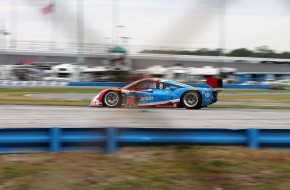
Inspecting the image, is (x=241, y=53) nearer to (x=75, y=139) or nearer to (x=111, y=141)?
(x=111, y=141)

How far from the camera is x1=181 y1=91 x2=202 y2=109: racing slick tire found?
1411 cm

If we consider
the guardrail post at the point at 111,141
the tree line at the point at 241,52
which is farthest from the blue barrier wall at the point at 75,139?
the tree line at the point at 241,52

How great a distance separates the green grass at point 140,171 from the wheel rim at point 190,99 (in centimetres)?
884

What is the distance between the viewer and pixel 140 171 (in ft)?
14.7

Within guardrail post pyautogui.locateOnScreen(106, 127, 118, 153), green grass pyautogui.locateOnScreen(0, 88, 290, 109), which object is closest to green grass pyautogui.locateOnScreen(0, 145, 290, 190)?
guardrail post pyautogui.locateOnScreen(106, 127, 118, 153)

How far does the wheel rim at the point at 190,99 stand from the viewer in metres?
14.1

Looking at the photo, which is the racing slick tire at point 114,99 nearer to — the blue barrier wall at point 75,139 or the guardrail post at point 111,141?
the guardrail post at point 111,141

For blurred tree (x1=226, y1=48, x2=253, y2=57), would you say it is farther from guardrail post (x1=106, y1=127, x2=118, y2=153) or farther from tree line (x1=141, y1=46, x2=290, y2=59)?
guardrail post (x1=106, y1=127, x2=118, y2=153)

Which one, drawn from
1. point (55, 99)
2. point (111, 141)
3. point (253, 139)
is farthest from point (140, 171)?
point (55, 99)

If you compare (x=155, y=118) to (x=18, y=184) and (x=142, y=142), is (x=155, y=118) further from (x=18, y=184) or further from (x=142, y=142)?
(x=142, y=142)

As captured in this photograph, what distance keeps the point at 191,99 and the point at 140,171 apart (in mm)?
9880

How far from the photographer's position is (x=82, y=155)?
4.99 m

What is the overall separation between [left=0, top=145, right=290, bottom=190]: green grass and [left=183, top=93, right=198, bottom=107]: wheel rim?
8.84m

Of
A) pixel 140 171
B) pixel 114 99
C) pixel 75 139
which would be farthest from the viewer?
pixel 114 99
